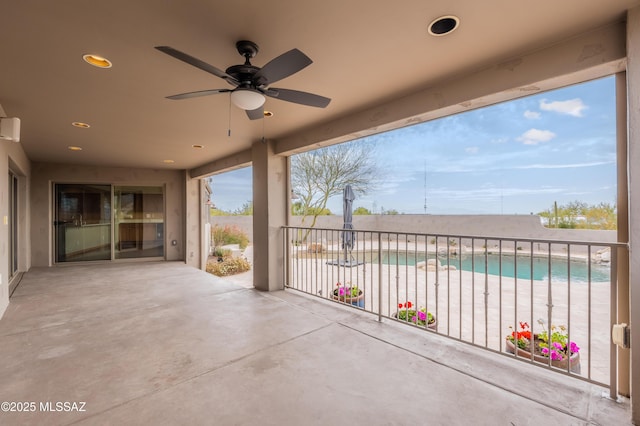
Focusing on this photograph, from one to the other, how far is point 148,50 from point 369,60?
1519mm

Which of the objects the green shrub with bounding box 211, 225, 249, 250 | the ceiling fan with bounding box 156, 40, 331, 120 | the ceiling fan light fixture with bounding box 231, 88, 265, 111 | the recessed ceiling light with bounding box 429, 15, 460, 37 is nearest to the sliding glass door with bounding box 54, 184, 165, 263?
the green shrub with bounding box 211, 225, 249, 250

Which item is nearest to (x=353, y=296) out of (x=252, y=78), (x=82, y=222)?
(x=252, y=78)

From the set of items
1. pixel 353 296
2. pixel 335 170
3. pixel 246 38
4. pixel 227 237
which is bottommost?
pixel 353 296

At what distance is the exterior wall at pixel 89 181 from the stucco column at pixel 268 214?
12.1 ft

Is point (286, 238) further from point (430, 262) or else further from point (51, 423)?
point (430, 262)

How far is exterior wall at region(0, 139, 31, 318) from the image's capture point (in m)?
3.18

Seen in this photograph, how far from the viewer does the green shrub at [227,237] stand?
11.1 metres

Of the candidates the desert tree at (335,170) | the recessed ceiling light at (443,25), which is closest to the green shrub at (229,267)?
the desert tree at (335,170)

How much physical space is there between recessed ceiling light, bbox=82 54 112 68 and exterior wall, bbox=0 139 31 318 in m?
2.20

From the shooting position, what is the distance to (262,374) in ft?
6.53

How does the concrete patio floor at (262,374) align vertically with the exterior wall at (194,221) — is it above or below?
below

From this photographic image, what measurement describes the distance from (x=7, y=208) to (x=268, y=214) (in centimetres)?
312

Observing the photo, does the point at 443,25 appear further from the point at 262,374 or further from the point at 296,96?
the point at 262,374

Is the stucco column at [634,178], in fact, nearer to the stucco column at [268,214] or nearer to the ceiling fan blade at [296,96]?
the ceiling fan blade at [296,96]
